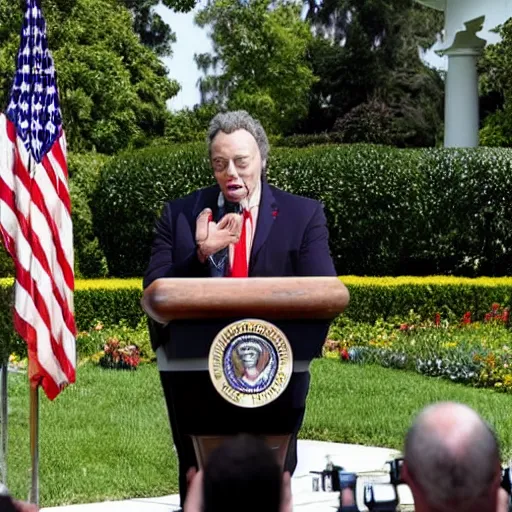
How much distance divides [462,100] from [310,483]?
728 inches

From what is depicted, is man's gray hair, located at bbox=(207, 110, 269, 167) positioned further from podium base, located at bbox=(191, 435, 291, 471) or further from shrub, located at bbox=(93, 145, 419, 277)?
shrub, located at bbox=(93, 145, 419, 277)

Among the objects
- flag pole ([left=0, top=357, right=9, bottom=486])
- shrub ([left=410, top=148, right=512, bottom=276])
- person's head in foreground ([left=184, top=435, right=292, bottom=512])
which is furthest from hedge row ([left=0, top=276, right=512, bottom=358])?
person's head in foreground ([left=184, top=435, right=292, bottom=512])

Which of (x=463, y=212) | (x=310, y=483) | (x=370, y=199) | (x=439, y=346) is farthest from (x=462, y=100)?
(x=310, y=483)

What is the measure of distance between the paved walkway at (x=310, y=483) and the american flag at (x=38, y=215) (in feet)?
2.28

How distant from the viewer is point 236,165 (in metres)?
4.34

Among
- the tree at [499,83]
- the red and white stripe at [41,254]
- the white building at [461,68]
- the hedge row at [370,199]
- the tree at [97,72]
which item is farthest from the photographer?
the tree at [499,83]

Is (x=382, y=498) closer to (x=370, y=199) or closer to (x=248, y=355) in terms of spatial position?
(x=248, y=355)

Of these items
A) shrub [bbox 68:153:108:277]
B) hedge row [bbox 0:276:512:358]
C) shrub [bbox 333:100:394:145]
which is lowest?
hedge row [bbox 0:276:512:358]

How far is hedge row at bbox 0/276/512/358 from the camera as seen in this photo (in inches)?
552

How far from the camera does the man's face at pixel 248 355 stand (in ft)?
12.5

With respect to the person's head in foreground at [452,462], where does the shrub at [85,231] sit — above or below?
above

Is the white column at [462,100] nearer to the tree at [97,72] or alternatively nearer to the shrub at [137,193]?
the tree at [97,72]

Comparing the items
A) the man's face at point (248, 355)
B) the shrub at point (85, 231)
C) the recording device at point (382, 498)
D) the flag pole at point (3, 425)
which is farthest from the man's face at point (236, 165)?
the shrub at point (85, 231)

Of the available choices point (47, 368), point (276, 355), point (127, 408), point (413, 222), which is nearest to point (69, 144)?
point (413, 222)
